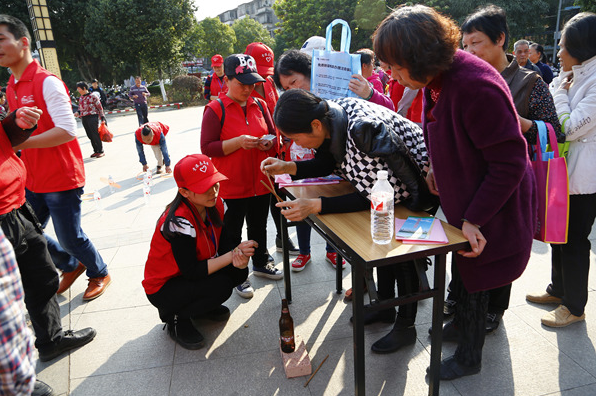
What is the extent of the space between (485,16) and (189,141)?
8909 millimetres

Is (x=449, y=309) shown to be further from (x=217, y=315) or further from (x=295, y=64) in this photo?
(x=295, y=64)

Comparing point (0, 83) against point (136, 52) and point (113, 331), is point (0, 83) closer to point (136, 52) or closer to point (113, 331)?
point (136, 52)

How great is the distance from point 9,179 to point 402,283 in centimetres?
221

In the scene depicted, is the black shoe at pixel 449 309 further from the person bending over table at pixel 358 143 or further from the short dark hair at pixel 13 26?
the short dark hair at pixel 13 26

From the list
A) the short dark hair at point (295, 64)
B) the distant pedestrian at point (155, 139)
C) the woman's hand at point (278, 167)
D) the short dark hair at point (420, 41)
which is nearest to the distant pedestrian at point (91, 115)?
the distant pedestrian at point (155, 139)

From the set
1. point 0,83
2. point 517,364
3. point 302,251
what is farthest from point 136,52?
point 517,364

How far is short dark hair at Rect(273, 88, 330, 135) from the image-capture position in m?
1.94

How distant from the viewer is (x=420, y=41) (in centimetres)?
146

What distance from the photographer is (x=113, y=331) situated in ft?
8.82

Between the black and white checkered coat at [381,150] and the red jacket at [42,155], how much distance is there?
1.94 m

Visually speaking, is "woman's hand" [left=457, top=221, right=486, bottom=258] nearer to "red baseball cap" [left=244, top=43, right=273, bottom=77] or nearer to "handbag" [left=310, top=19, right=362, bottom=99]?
"handbag" [left=310, top=19, right=362, bottom=99]

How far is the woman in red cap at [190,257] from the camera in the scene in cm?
227

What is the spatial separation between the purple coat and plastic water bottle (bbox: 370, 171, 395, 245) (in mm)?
233

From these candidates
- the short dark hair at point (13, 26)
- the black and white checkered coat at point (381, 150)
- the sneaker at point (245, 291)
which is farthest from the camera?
the sneaker at point (245, 291)
